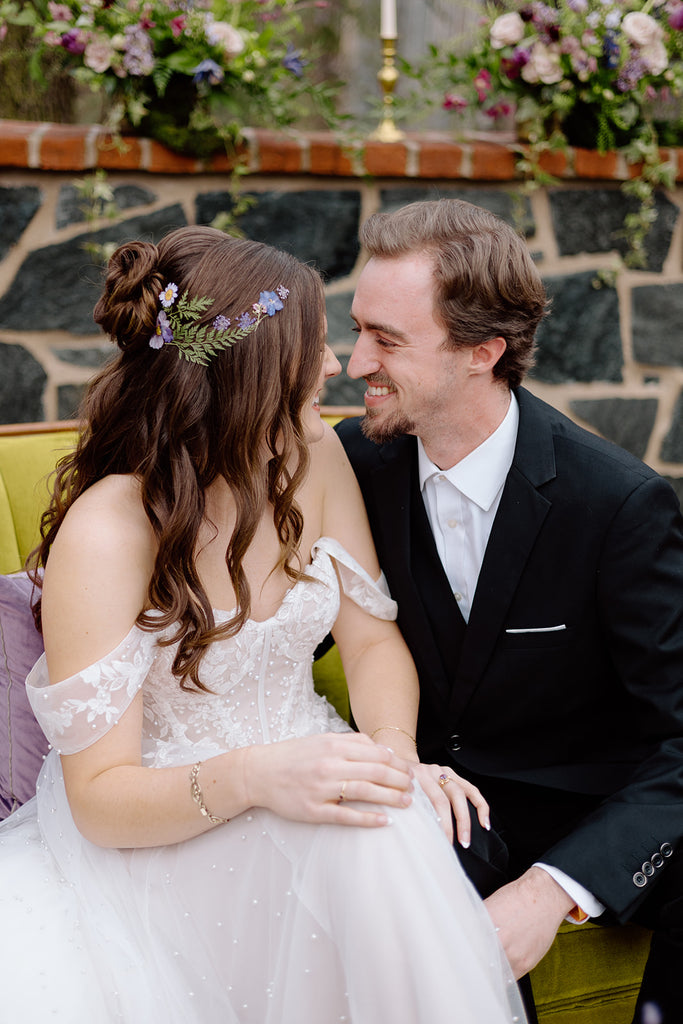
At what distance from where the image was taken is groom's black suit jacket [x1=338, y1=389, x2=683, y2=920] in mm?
1756

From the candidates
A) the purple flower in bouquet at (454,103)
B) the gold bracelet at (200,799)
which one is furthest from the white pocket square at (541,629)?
the purple flower in bouquet at (454,103)

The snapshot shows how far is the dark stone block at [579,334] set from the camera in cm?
346

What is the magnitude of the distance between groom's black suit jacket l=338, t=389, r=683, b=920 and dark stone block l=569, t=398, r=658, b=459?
156cm

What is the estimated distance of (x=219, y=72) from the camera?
9.75 ft

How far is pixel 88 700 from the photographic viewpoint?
1604mm

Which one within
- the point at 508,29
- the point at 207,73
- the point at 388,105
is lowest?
the point at 388,105

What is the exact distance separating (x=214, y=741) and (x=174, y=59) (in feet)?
6.97

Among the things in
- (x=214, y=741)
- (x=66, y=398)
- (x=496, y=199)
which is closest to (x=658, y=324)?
(x=496, y=199)

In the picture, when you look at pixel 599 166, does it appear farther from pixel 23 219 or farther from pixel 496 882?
pixel 496 882

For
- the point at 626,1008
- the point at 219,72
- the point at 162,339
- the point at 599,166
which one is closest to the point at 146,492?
the point at 162,339

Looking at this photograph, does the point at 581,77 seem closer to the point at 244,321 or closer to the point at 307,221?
the point at 307,221

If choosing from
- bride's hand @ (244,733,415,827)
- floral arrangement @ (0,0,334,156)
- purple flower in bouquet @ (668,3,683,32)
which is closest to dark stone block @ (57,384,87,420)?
floral arrangement @ (0,0,334,156)

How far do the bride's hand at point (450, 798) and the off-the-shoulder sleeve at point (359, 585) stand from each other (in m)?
0.38

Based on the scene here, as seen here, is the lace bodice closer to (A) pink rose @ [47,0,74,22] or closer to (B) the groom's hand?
(B) the groom's hand
